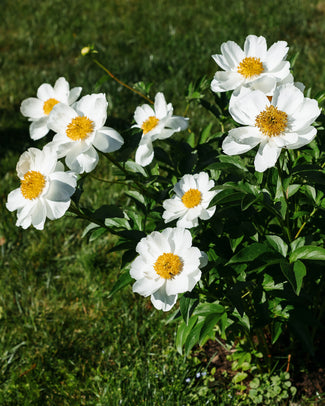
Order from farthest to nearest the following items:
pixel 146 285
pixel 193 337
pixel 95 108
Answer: pixel 193 337, pixel 95 108, pixel 146 285

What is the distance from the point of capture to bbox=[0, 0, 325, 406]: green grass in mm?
1860

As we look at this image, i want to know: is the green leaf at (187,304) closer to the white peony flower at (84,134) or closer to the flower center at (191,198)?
the flower center at (191,198)

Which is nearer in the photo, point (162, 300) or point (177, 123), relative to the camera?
point (162, 300)

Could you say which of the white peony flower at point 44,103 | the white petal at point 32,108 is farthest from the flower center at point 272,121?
the white petal at point 32,108

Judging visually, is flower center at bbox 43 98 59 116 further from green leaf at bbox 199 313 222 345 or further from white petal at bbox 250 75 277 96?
green leaf at bbox 199 313 222 345

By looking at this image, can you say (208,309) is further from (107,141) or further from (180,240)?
(107,141)

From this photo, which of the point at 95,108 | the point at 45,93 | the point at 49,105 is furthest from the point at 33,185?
the point at 45,93

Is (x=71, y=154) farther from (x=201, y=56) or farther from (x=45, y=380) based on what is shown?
(x=201, y=56)

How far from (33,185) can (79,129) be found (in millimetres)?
195

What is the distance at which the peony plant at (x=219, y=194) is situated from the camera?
1.18 meters

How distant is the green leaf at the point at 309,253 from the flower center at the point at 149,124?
547 mm

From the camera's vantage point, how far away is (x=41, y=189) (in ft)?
4.09

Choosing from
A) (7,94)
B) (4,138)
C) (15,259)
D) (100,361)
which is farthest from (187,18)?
(100,361)

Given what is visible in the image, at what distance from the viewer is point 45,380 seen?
6.22 feet
